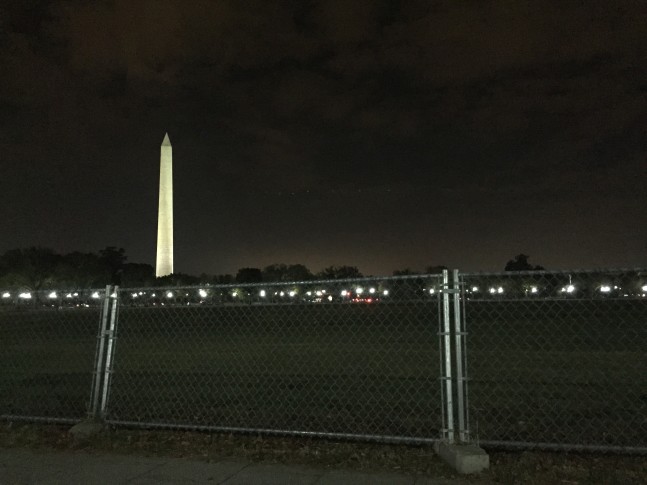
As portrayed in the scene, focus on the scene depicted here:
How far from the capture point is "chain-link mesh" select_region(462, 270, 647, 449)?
4.86 meters

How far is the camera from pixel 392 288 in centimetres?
572

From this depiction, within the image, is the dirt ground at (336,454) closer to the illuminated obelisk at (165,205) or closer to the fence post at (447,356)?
the fence post at (447,356)

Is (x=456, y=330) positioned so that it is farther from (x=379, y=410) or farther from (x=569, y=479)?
(x=379, y=410)

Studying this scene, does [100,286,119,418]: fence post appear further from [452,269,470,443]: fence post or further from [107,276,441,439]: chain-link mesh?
[452,269,470,443]: fence post

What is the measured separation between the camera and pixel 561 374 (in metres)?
10.0

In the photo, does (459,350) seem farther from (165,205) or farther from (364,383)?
(165,205)

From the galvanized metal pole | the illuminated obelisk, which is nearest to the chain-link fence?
the galvanized metal pole

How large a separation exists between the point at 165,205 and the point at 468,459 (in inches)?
1868

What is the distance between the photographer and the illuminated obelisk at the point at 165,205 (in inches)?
1948

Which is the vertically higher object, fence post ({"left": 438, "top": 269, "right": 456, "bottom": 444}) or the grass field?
fence post ({"left": 438, "top": 269, "right": 456, "bottom": 444})

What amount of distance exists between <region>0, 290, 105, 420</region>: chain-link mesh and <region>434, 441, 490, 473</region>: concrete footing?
12.8 ft

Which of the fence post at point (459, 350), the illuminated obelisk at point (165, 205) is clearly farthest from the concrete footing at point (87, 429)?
the illuminated obelisk at point (165, 205)

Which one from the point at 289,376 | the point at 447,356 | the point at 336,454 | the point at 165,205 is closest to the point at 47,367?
the point at 289,376

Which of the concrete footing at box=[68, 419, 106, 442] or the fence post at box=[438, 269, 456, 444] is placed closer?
the fence post at box=[438, 269, 456, 444]
